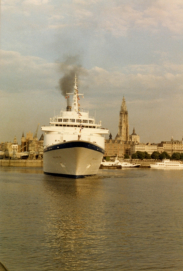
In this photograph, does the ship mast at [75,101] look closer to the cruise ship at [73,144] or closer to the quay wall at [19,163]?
the cruise ship at [73,144]

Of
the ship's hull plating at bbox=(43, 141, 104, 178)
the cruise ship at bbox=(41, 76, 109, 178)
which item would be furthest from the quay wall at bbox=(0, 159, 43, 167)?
the ship's hull plating at bbox=(43, 141, 104, 178)

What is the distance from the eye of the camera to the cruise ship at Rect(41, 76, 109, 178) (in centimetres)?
4684

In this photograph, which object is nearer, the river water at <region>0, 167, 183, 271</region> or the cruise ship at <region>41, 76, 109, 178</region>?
the river water at <region>0, 167, 183, 271</region>

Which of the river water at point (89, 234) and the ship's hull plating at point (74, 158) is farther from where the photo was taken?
the ship's hull plating at point (74, 158)

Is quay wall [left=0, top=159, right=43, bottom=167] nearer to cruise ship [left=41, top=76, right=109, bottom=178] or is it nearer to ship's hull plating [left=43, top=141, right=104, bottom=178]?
cruise ship [left=41, top=76, right=109, bottom=178]

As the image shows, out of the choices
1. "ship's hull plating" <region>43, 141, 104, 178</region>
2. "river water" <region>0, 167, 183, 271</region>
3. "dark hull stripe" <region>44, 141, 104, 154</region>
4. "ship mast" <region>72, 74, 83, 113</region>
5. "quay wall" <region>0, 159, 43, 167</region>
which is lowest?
"river water" <region>0, 167, 183, 271</region>

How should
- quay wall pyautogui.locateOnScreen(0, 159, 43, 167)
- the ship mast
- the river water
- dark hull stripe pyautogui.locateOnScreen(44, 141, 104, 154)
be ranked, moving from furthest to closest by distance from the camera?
1. quay wall pyautogui.locateOnScreen(0, 159, 43, 167)
2. the ship mast
3. dark hull stripe pyautogui.locateOnScreen(44, 141, 104, 154)
4. the river water

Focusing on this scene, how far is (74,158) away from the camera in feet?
154

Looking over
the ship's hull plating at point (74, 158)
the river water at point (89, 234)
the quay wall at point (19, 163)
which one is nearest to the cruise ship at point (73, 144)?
the ship's hull plating at point (74, 158)

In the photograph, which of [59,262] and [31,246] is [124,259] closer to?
[59,262]

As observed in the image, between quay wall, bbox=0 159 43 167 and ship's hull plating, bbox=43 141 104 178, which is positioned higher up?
ship's hull plating, bbox=43 141 104 178

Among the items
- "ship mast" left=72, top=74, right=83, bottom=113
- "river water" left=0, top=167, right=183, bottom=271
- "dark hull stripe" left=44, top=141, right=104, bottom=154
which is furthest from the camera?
"ship mast" left=72, top=74, right=83, bottom=113

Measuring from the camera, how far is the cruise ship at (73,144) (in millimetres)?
46844

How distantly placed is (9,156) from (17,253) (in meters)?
176
